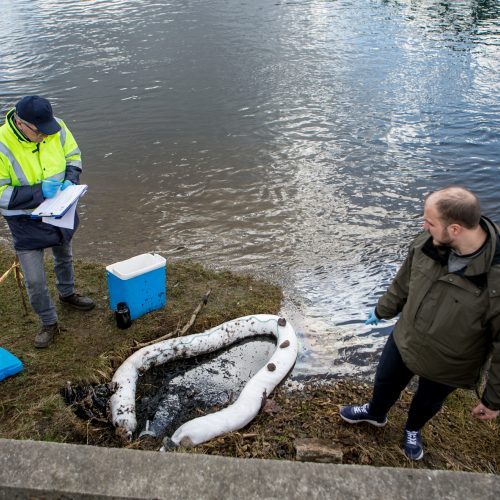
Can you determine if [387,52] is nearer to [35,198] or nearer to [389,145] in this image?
[389,145]

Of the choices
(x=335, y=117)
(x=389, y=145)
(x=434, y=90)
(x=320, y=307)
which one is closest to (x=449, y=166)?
(x=389, y=145)

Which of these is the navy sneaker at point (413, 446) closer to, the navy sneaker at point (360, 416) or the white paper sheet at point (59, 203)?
the navy sneaker at point (360, 416)

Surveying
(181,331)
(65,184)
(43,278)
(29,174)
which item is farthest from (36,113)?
(181,331)

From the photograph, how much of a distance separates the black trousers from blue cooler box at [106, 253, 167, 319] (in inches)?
86.5

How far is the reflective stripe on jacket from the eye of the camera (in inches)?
138

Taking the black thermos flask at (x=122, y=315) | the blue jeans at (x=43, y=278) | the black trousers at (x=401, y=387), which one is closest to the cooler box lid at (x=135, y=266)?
the black thermos flask at (x=122, y=315)

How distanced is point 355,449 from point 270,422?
65cm

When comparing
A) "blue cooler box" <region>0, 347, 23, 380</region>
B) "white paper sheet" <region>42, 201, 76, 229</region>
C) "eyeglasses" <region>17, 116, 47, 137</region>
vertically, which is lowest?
"blue cooler box" <region>0, 347, 23, 380</region>

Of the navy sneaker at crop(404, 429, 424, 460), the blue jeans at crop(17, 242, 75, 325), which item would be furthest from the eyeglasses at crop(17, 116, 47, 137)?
the navy sneaker at crop(404, 429, 424, 460)

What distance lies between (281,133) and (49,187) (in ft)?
22.1

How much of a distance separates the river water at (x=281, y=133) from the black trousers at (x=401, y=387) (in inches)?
43.9

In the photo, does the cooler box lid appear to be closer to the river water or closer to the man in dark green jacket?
the river water

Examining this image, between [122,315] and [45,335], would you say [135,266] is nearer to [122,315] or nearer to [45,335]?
[122,315]

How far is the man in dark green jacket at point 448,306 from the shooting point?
7.97 feet
